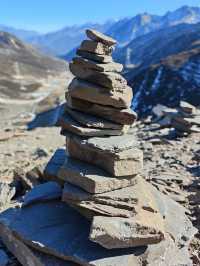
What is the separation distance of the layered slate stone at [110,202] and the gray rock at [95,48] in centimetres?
347

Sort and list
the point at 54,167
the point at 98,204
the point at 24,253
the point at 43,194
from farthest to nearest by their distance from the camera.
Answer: the point at 54,167 < the point at 43,194 < the point at 24,253 < the point at 98,204

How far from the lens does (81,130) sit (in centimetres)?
1170

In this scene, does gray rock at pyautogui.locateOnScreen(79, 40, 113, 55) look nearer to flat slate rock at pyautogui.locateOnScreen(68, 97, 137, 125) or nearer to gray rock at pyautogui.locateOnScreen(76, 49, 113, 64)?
gray rock at pyautogui.locateOnScreen(76, 49, 113, 64)

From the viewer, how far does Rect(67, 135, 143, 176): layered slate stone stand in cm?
1147

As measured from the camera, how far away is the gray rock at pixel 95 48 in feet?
39.7

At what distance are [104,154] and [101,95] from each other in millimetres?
1477

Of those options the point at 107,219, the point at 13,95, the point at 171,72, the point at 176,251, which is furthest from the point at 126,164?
the point at 13,95

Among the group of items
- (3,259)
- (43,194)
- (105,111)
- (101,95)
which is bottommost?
(3,259)

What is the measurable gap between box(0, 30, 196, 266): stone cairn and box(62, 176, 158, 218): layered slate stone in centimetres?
2

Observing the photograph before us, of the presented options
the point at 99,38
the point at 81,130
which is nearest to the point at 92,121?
the point at 81,130

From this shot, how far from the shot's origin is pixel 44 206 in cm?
1288

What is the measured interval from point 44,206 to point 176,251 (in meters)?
3.72

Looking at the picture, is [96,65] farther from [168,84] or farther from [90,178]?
[168,84]

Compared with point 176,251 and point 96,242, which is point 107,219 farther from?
point 176,251
